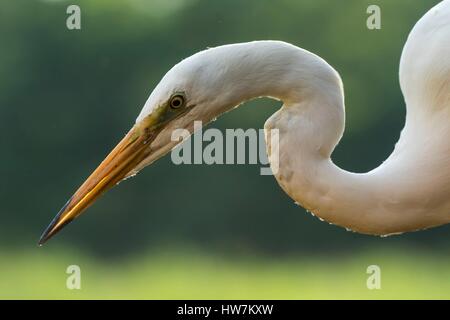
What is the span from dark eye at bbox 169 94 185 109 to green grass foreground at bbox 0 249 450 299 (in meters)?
6.43

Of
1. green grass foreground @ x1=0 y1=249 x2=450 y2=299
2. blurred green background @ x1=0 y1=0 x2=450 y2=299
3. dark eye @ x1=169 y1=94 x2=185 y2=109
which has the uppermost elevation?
blurred green background @ x1=0 y1=0 x2=450 y2=299

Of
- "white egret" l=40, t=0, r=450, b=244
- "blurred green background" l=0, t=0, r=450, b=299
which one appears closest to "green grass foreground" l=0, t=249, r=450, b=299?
"blurred green background" l=0, t=0, r=450, b=299

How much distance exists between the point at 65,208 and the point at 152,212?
7643 mm

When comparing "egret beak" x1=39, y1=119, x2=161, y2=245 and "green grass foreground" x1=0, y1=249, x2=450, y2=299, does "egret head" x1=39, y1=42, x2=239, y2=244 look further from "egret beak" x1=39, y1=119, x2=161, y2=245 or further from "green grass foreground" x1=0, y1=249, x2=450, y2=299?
"green grass foreground" x1=0, y1=249, x2=450, y2=299

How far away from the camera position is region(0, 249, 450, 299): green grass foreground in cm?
882

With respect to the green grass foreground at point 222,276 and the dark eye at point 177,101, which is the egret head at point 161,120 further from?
the green grass foreground at point 222,276

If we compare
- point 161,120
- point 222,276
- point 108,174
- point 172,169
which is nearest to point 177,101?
point 161,120

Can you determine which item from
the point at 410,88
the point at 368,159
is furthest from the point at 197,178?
the point at 410,88

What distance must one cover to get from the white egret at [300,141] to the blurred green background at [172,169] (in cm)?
650

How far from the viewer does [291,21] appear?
10258mm

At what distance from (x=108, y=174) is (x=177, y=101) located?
23cm

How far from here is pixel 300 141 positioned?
221 centimetres

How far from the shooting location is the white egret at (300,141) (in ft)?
7.23

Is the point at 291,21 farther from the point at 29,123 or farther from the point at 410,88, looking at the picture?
the point at 410,88
